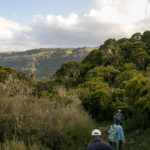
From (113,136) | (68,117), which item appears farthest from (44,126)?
(113,136)

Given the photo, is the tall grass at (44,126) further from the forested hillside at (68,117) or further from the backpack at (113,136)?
the backpack at (113,136)

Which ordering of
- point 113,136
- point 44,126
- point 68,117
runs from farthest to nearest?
point 68,117, point 44,126, point 113,136

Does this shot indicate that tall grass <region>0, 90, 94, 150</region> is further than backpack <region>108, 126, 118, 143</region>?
Yes

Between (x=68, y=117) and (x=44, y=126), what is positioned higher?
(x=68, y=117)

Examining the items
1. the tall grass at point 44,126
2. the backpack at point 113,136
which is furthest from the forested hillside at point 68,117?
the backpack at point 113,136

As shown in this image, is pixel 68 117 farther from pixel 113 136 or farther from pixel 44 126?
pixel 113 136

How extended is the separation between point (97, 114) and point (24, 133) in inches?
698

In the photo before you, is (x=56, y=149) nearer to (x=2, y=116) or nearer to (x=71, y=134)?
(x=71, y=134)

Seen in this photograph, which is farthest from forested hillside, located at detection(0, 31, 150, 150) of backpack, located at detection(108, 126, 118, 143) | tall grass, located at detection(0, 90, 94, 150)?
backpack, located at detection(108, 126, 118, 143)

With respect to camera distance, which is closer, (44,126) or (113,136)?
(113,136)

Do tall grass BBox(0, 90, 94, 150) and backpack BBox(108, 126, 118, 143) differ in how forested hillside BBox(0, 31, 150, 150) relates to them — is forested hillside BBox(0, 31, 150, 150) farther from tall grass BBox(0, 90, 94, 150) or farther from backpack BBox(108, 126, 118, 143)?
backpack BBox(108, 126, 118, 143)

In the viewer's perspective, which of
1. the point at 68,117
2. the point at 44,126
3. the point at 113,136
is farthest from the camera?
the point at 68,117

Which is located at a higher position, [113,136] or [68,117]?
[68,117]

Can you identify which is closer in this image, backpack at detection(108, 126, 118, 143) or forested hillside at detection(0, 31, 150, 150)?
backpack at detection(108, 126, 118, 143)
